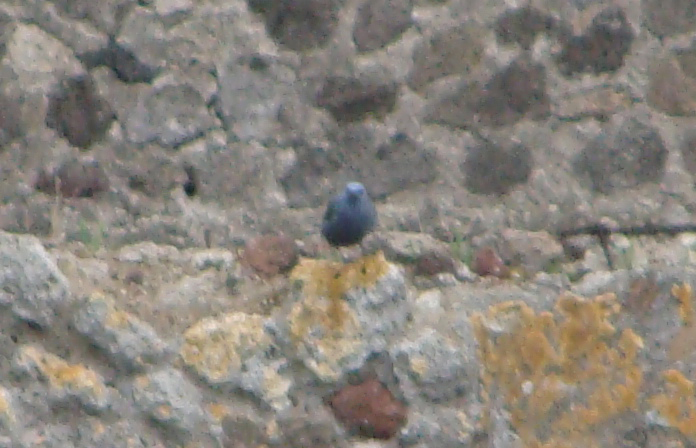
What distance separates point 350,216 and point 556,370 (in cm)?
57

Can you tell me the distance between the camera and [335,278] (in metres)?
2.37

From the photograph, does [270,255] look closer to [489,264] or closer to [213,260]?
[213,260]

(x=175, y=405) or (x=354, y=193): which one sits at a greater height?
(x=354, y=193)

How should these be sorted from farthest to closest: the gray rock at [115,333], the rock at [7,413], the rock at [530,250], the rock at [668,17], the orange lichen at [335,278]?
1. the rock at [668,17]
2. the rock at [530,250]
3. the orange lichen at [335,278]
4. the gray rock at [115,333]
5. the rock at [7,413]

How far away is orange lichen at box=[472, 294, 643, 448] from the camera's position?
7.91 ft

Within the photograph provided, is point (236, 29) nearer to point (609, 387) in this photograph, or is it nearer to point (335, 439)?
point (335, 439)

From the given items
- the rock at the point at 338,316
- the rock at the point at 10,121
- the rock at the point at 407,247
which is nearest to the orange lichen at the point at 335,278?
the rock at the point at 338,316

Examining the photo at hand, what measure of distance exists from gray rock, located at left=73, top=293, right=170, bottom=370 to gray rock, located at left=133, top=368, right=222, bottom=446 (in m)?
0.04

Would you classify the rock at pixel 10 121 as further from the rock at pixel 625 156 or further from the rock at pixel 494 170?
the rock at pixel 625 156

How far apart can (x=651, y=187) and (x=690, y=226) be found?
0.43 feet

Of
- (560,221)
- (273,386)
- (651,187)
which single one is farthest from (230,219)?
(651,187)

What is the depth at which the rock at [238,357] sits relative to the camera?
230 centimetres

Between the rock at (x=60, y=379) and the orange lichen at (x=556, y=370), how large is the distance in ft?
2.72

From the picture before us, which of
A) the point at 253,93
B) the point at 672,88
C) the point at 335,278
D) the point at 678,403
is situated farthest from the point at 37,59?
the point at 678,403
